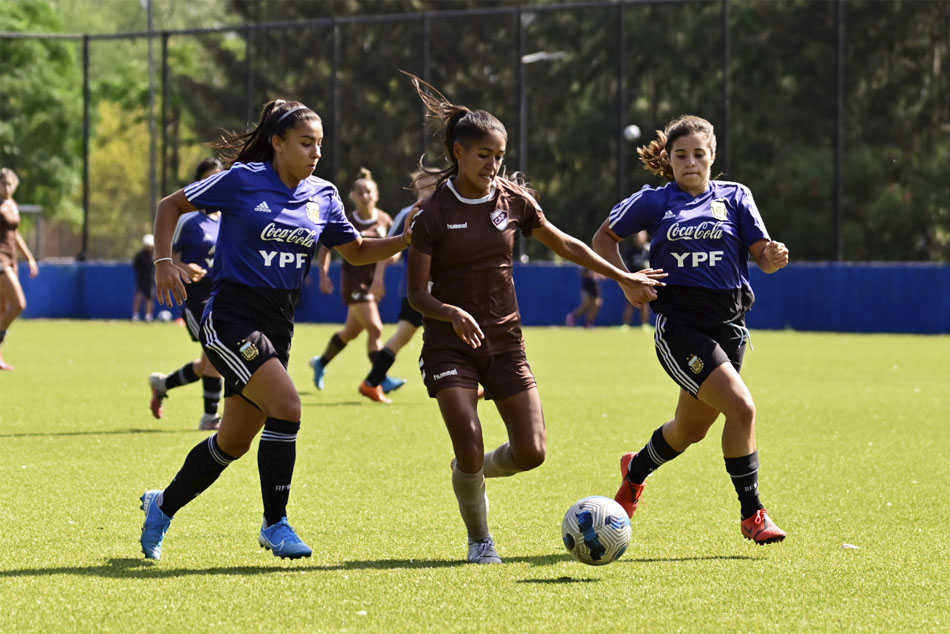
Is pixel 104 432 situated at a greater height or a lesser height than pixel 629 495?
lesser

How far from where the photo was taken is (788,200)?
134ft

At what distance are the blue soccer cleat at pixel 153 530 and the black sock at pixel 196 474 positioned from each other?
3 cm

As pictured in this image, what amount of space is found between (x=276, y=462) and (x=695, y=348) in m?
1.95

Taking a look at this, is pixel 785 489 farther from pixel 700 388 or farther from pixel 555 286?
pixel 555 286

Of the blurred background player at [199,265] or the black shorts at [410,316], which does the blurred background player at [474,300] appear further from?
the black shorts at [410,316]

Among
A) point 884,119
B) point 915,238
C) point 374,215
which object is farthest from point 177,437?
point 884,119

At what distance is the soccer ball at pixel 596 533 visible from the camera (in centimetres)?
626

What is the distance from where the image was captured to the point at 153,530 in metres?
6.55

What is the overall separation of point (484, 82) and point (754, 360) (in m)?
29.3

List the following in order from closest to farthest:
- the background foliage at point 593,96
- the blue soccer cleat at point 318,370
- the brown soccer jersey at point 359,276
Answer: the brown soccer jersey at point 359,276 < the blue soccer cleat at point 318,370 < the background foliage at point 593,96

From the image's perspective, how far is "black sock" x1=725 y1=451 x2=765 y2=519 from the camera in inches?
270

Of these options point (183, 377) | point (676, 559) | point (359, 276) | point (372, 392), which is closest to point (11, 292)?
point (359, 276)

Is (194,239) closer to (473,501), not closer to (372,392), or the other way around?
(372,392)

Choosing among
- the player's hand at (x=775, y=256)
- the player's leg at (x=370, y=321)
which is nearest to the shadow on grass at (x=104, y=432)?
the player's leg at (x=370, y=321)
